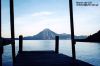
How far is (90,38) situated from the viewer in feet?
11.2

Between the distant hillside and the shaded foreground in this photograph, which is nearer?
the distant hillside

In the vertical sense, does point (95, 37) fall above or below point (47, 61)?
above

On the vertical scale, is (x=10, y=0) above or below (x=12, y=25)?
above

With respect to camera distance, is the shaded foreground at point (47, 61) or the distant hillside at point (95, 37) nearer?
the distant hillside at point (95, 37)

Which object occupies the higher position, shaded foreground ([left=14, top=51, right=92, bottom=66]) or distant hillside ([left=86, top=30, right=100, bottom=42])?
distant hillside ([left=86, top=30, right=100, bottom=42])

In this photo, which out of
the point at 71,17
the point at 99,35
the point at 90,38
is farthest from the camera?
the point at 71,17

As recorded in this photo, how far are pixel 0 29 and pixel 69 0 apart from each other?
8.19ft

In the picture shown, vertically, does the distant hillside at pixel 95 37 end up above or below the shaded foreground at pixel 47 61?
above

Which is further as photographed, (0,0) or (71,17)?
(71,17)

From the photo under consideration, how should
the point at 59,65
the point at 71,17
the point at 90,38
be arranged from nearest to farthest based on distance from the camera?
1. the point at 90,38
2. the point at 71,17
3. the point at 59,65

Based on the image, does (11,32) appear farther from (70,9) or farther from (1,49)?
(1,49)

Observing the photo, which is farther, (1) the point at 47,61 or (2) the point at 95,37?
(1) the point at 47,61

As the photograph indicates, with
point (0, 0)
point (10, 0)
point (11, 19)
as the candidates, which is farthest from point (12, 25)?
point (0, 0)

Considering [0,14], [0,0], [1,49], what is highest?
[0,0]
